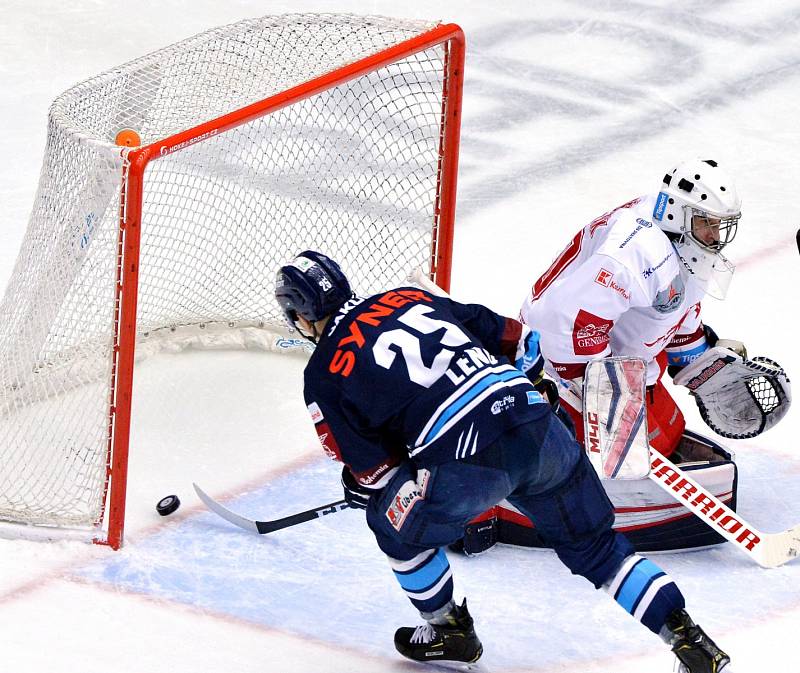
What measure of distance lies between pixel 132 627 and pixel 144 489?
0.61 m

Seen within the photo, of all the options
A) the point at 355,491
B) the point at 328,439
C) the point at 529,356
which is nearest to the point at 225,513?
the point at 355,491

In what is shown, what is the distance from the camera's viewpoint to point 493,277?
17.2 ft

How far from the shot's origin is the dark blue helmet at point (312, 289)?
3.15m

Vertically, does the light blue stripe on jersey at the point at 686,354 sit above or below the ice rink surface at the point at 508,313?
above

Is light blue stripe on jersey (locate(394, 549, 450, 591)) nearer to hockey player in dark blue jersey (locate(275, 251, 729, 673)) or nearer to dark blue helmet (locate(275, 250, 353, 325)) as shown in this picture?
hockey player in dark blue jersey (locate(275, 251, 729, 673))

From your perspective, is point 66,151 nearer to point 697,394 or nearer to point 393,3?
point 697,394

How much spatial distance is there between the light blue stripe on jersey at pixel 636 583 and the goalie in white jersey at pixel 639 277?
0.71 metres

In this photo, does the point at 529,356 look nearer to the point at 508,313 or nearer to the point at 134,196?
the point at 134,196

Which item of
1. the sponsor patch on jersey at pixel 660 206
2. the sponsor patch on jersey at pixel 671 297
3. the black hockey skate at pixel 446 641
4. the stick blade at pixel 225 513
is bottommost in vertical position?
the stick blade at pixel 225 513

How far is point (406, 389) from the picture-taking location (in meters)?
3.07

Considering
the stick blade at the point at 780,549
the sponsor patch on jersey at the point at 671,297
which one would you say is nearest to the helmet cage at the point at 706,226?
the sponsor patch on jersey at the point at 671,297

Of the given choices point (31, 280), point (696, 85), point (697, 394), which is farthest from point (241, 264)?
point (696, 85)

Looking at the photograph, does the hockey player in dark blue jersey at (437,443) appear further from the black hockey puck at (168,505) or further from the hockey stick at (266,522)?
the black hockey puck at (168,505)

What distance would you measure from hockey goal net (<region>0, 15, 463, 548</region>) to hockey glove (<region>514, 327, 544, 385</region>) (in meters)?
0.77
